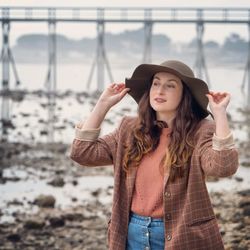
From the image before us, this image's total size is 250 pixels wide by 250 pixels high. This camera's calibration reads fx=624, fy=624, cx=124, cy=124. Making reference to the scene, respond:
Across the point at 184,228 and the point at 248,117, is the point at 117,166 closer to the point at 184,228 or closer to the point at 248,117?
the point at 184,228

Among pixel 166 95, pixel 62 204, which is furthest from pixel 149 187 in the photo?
pixel 62 204

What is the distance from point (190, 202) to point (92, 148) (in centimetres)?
66

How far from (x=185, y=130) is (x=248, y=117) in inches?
920

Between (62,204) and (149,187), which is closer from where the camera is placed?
(149,187)

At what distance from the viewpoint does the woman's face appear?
3.53 meters

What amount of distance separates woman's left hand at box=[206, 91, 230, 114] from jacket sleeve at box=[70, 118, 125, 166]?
597 mm

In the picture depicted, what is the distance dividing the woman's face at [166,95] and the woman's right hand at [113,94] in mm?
248

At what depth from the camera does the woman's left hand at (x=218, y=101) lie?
3.41 m

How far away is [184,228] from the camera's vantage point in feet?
11.0

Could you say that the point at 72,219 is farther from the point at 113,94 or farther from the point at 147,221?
the point at 147,221

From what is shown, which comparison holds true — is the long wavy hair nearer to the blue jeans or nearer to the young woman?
the young woman

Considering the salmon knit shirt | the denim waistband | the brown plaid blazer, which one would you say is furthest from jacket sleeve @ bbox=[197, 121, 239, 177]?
the denim waistband

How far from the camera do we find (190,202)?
3.37 m

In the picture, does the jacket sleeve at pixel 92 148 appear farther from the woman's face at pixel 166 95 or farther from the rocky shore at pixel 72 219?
the rocky shore at pixel 72 219
